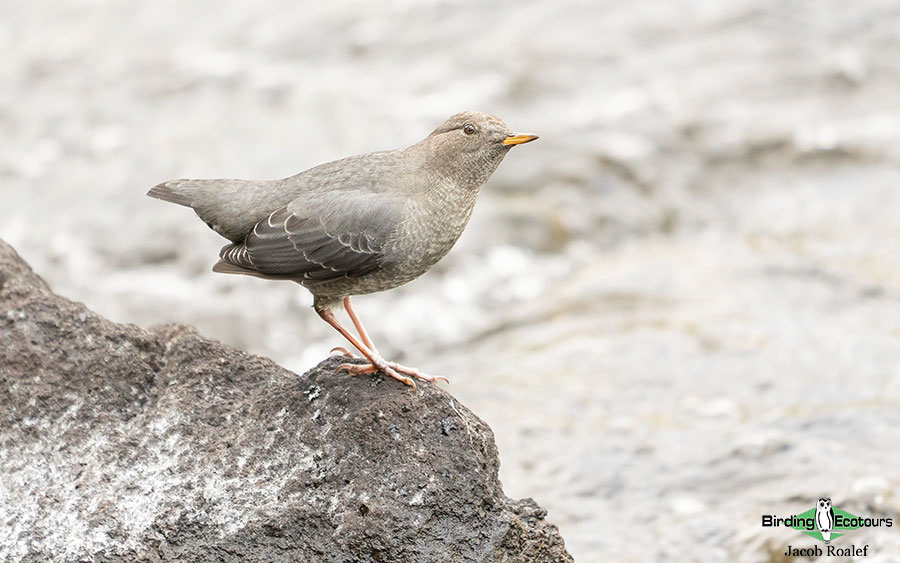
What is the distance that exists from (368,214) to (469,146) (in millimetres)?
459

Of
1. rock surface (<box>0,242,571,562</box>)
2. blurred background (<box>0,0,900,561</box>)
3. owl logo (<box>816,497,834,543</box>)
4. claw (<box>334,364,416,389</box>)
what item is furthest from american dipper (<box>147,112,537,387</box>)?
owl logo (<box>816,497,834,543</box>)

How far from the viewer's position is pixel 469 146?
13.3ft

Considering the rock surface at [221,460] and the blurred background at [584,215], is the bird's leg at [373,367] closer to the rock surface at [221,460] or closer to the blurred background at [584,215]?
the rock surface at [221,460]

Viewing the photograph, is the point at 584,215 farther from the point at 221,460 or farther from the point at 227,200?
the point at 221,460

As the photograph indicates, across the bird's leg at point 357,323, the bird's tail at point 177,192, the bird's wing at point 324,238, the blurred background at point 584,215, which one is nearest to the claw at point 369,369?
the bird's leg at point 357,323

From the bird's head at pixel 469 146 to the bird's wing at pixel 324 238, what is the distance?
0.77 ft

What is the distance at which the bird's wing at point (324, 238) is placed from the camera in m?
3.97

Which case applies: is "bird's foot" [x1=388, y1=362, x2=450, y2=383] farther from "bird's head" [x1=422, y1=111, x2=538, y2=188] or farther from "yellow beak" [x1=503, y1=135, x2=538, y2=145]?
"yellow beak" [x1=503, y1=135, x2=538, y2=145]

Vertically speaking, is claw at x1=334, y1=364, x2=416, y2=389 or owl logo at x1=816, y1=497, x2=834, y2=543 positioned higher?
owl logo at x1=816, y1=497, x2=834, y2=543

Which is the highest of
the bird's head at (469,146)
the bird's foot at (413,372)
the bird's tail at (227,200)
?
the bird's head at (469,146)

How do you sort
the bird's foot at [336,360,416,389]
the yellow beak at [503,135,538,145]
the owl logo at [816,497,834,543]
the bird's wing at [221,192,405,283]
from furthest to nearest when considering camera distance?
the owl logo at [816,497,834,543] → the bird's wing at [221,192,405,283] → the yellow beak at [503,135,538,145] → the bird's foot at [336,360,416,389]

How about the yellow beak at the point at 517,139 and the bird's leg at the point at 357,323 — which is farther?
the bird's leg at the point at 357,323

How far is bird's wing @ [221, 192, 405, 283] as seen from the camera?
397 cm

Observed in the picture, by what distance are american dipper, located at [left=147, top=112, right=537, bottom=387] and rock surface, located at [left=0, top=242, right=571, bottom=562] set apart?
0.38 meters
